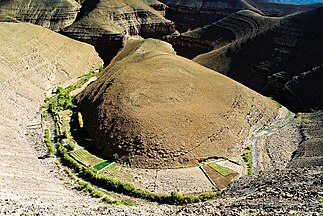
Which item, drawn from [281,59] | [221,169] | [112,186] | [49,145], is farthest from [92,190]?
[281,59]

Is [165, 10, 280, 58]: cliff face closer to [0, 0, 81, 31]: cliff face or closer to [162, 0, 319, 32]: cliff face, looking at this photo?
[0, 0, 81, 31]: cliff face

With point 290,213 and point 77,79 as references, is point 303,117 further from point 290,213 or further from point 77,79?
point 77,79

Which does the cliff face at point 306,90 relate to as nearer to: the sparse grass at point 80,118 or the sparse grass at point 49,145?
the sparse grass at point 80,118

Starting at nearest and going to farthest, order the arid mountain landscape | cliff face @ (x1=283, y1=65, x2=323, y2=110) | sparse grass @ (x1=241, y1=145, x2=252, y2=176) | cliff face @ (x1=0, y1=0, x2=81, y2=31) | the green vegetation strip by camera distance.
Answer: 1. the arid mountain landscape
2. the green vegetation strip
3. sparse grass @ (x1=241, y1=145, x2=252, y2=176)
4. cliff face @ (x1=283, y1=65, x2=323, y2=110)
5. cliff face @ (x1=0, y1=0, x2=81, y2=31)

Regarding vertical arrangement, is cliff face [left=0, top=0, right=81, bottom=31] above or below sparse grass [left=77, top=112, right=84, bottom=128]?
below

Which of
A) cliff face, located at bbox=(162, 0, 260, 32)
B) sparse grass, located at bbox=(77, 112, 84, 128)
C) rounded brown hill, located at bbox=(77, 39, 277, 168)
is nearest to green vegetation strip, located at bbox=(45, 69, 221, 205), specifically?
sparse grass, located at bbox=(77, 112, 84, 128)

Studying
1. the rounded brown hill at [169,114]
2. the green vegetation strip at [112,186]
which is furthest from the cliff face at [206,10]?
the green vegetation strip at [112,186]

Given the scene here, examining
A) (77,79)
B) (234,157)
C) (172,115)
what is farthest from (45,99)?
(234,157)
